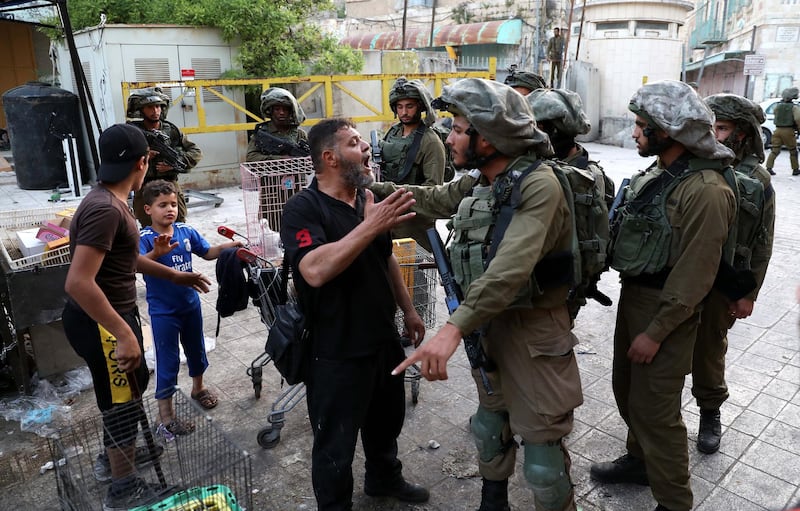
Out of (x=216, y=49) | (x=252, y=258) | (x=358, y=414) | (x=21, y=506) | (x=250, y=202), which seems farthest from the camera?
(x=216, y=49)

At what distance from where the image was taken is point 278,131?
597 cm

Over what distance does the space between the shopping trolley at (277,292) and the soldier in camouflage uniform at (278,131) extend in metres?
1.98

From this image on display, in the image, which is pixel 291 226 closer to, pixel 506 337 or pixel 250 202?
pixel 506 337

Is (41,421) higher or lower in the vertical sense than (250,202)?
lower

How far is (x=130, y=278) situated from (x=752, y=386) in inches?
169

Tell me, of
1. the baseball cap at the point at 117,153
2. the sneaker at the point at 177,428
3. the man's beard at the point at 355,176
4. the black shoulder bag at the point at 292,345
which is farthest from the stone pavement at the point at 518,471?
the baseball cap at the point at 117,153

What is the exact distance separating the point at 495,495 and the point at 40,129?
11.7 m


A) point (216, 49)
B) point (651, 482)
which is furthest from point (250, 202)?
point (216, 49)

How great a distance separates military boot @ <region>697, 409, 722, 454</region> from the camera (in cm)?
362

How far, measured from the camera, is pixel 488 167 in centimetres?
266

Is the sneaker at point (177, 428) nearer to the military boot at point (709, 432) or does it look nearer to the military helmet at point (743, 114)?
the military boot at point (709, 432)

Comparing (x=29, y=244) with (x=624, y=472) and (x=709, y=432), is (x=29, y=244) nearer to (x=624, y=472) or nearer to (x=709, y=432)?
(x=624, y=472)

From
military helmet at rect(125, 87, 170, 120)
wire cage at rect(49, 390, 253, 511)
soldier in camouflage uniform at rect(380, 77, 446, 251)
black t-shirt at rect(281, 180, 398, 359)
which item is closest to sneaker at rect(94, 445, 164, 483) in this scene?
wire cage at rect(49, 390, 253, 511)

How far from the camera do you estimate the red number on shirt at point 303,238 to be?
2.56m
